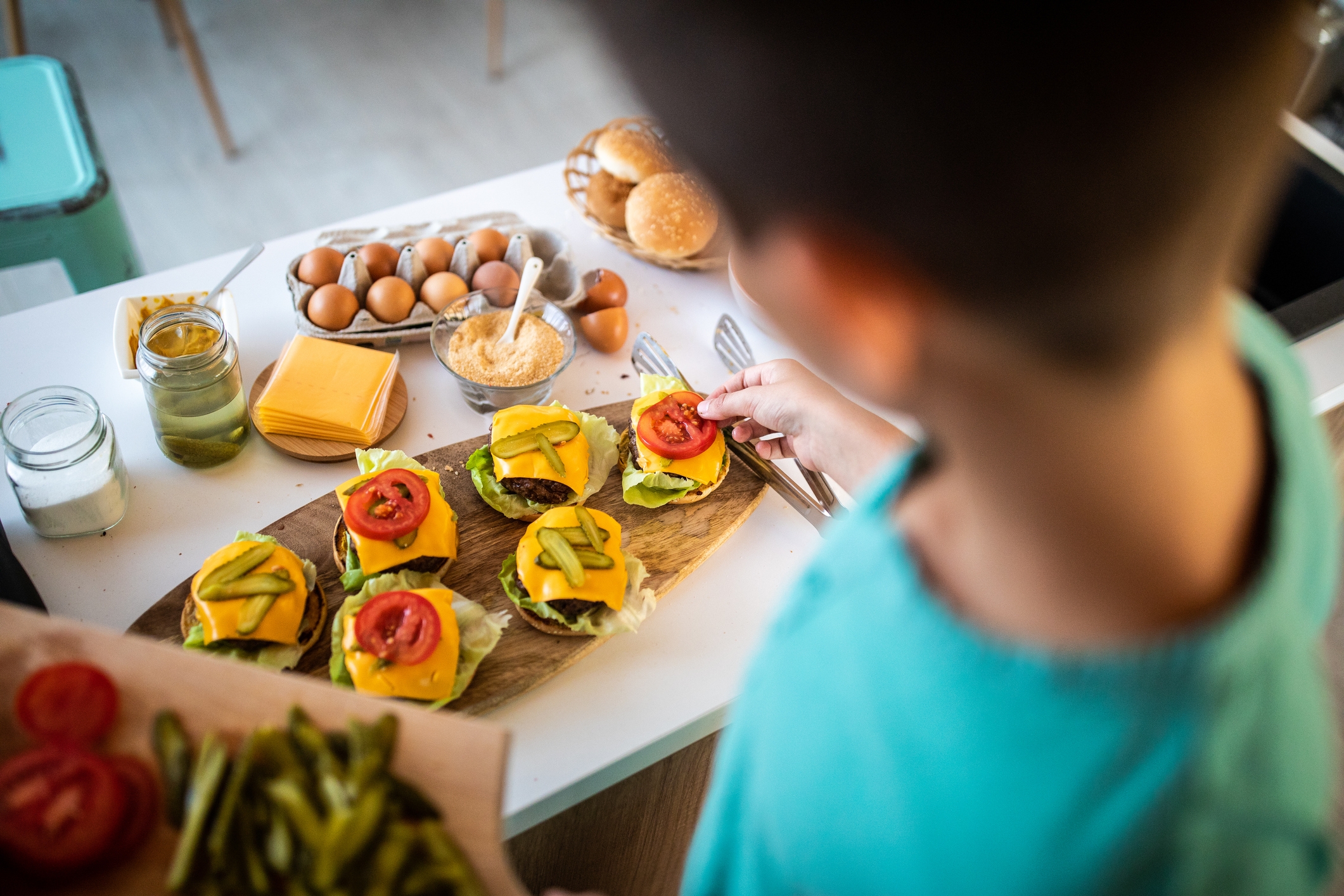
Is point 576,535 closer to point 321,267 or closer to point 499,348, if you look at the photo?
point 499,348

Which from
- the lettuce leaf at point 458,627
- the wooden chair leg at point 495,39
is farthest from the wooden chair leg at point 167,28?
the lettuce leaf at point 458,627

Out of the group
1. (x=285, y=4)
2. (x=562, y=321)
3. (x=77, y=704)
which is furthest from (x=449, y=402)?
(x=285, y=4)

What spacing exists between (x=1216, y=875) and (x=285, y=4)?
168 inches

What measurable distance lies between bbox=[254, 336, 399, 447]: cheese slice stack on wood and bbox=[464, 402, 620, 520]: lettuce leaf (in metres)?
0.17

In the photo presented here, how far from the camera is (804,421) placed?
1266 millimetres

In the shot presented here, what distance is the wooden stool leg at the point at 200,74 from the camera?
2805 mm

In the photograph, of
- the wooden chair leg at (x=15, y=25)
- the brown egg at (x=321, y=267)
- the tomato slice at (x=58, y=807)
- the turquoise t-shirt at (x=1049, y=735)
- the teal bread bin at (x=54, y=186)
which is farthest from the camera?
the wooden chair leg at (x=15, y=25)

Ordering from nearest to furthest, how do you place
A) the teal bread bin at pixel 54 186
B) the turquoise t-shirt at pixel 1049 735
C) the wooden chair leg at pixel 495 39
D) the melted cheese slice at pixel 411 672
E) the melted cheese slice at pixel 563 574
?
the turquoise t-shirt at pixel 1049 735
the melted cheese slice at pixel 411 672
the melted cheese slice at pixel 563 574
the teal bread bin at pixel 54 186
the wooden chair leg at pixel 495 39

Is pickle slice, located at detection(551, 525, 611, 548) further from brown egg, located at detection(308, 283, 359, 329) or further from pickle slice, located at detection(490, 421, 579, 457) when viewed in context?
brown egg, located at detection(308, 283, 359, 329)

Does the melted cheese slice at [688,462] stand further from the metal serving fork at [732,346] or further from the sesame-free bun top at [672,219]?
the sesame-free bun top at [672,219]

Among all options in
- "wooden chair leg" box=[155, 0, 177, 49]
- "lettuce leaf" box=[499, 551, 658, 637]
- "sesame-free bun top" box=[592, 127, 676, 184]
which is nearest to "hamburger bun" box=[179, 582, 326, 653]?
"lettuce leaf" box=[499, 551, 658, 637]

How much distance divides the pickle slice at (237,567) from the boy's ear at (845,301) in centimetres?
84

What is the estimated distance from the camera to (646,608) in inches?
46.2

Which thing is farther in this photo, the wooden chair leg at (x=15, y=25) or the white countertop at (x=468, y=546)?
the wooden chair leg at (x=15, y=25)
